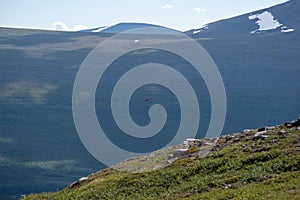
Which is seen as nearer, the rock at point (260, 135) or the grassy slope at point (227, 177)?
the grassy slope at point (227, 177)

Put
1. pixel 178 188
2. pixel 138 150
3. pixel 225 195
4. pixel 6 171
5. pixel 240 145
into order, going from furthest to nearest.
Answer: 1. pixel 138 150
2. pixel 6 171
3. pixel 240 145
4. pixel 178 188
5. pixel 225 195

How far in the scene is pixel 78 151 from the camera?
6821 inches

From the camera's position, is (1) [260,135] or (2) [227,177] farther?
(1) [260,135]

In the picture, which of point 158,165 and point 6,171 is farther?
point 6,171

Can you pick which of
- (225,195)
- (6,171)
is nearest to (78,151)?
(6,171)

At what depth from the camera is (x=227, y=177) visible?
2383cm

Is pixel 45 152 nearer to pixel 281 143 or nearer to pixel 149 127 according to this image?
pixel 149 127

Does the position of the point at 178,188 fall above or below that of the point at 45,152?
above

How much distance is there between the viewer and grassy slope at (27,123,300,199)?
20891 mm

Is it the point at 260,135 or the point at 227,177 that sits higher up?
the point at 227,177

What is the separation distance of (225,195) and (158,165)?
12079 mm

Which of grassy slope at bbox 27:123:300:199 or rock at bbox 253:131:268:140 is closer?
Result: grassy slope at bbox 27:123:300:199

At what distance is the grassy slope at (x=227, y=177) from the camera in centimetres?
2089

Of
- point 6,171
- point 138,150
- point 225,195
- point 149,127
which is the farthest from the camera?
point 149,127
